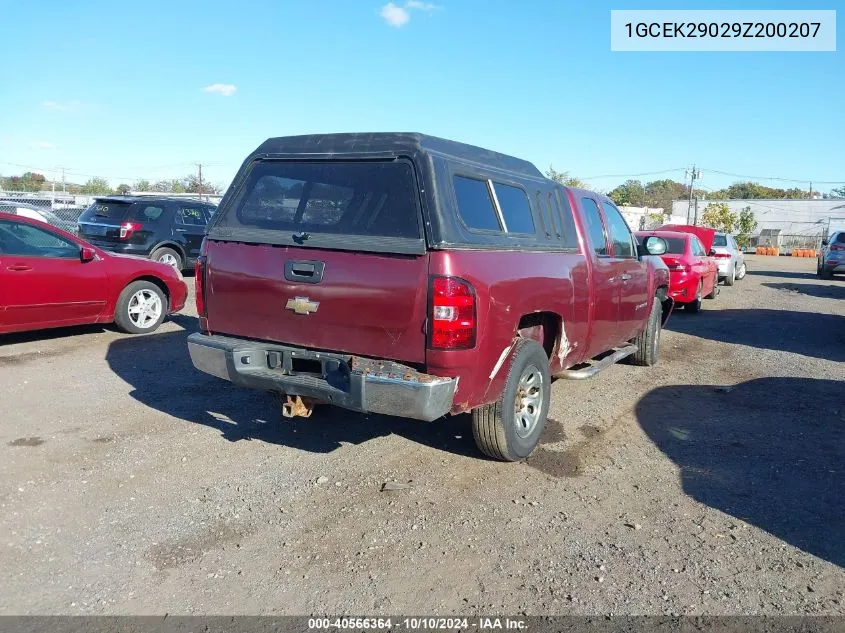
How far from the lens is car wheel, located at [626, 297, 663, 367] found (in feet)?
26.4

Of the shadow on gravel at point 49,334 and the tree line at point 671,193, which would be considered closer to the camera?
the shadow on gravel at point 49,334

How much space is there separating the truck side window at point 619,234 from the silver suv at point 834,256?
18330mm

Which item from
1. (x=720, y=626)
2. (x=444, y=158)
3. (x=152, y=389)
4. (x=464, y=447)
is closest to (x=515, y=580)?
→ (x=720, y=626)

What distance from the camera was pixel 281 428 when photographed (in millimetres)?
5508

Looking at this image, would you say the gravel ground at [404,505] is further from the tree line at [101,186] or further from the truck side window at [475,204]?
the tree line at [101,186]

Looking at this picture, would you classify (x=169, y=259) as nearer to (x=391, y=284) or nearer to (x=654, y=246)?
(x=654, y=246)

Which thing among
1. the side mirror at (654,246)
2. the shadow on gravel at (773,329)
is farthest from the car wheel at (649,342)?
the shadow on gravel at (773,329)

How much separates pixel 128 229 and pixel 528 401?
1115 cm

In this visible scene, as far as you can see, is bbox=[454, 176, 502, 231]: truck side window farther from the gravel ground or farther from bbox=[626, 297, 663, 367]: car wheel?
bbox=[626, 297, 663, 367]: car wheel

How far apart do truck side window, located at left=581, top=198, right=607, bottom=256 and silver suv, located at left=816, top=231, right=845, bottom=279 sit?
62.9 ft

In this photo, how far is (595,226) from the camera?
20.5 ft

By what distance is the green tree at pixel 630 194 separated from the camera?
90.1 m

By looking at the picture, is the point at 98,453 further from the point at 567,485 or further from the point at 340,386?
the point at 567,485

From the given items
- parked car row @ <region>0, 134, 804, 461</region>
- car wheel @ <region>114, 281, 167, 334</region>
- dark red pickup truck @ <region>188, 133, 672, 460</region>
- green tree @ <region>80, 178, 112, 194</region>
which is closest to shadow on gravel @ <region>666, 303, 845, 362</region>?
parked car row @ <region>0, 134, 804, 461</region>
